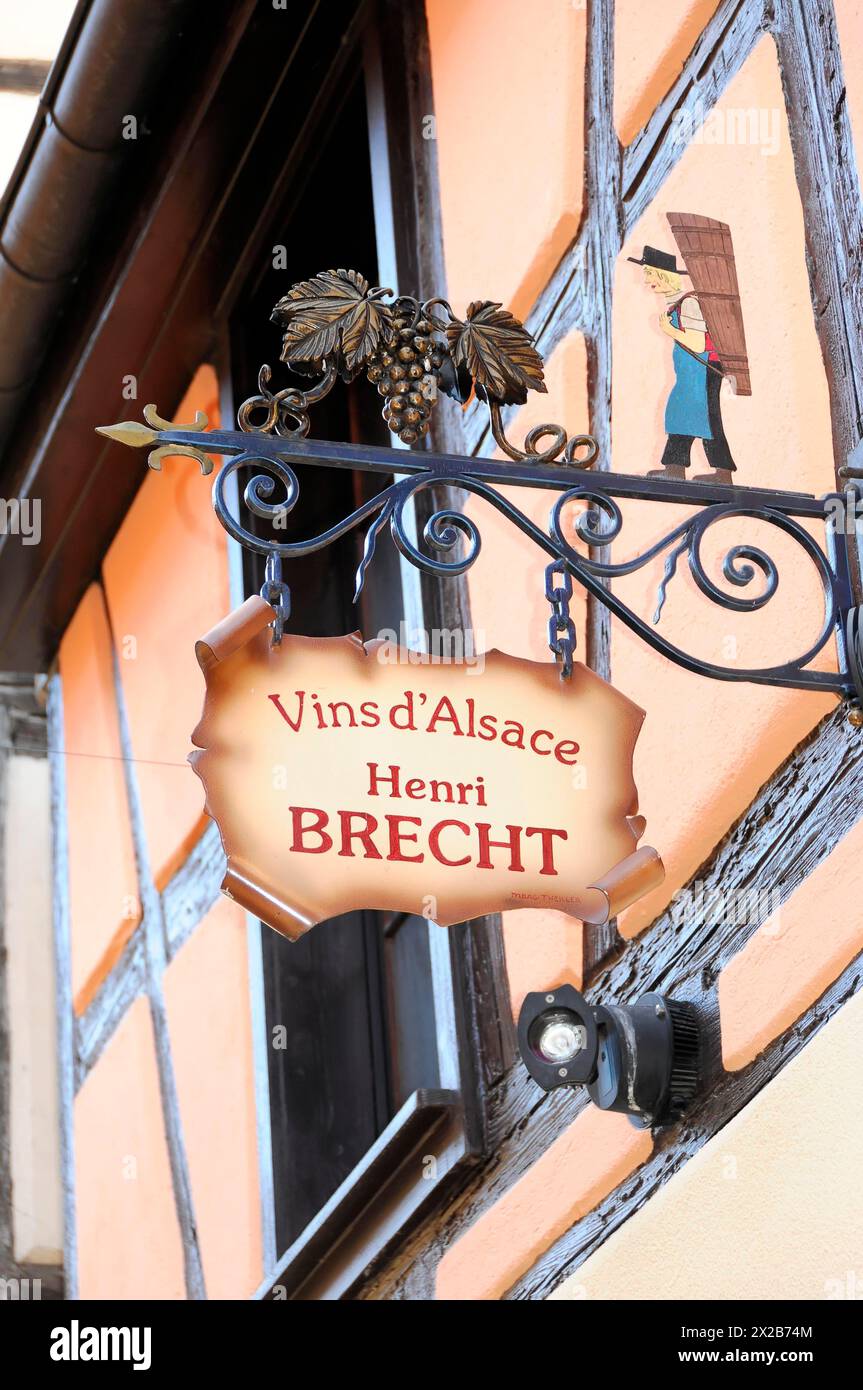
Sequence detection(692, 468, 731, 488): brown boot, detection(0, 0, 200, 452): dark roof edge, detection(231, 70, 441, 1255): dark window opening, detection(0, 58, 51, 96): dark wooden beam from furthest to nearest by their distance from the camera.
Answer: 1. detection(0, 58, 51, 96): dark wooden beam
2. detection(231, 70, 441, 1255): dark window opening
3. detection(0, 0, 200, 452): dark roof edge
4. detection(692, 468, 731, 488): brown boot

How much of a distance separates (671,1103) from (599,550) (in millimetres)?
807

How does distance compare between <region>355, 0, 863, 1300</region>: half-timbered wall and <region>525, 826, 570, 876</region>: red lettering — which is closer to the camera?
<region>525, 826, 570, 876</region>: red lettering

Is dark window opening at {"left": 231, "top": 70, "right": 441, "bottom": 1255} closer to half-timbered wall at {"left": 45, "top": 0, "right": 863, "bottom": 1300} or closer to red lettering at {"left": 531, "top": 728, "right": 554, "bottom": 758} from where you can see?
half-timbered wall at {"left": 45, "top": 0, "right": 863, "bottom": 1300}

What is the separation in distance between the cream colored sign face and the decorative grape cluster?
26 cm

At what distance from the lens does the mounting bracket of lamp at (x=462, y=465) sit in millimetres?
1995

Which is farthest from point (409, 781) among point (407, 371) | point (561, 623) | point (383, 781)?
point (407, 371)

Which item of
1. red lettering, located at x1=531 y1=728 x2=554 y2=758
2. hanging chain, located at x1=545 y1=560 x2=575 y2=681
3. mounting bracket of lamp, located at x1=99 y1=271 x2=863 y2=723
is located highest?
mounting bracket of lamp, located at x1=99 y1=271 x2=863 y2=723

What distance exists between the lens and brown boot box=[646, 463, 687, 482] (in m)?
2.13

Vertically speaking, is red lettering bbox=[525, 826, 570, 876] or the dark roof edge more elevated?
the dark roof edge

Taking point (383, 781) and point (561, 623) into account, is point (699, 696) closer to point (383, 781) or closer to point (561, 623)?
point (561, 623)

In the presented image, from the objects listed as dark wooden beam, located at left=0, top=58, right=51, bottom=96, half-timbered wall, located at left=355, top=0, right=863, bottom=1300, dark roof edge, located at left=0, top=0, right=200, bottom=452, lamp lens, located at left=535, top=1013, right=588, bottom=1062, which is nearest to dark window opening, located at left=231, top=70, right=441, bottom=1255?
dark roof edge, located at left=0, top=0, right=200, bottom=452

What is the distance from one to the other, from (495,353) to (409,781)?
49 cm

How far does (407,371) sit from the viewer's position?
84.0 inches

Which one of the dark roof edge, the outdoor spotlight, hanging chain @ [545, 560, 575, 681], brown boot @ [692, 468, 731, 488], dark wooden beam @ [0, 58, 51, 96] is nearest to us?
hanging chain @ [545, 560, 575, 681]
